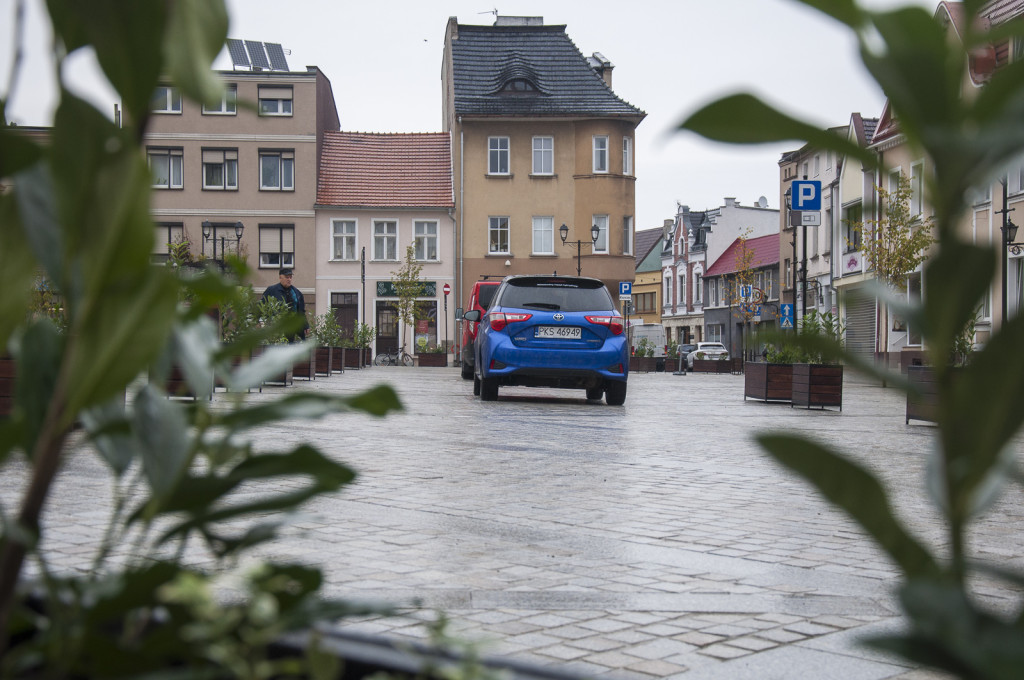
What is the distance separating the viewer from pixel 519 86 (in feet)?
162

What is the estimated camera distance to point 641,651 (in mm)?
3400

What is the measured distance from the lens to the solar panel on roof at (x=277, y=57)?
50312 mm

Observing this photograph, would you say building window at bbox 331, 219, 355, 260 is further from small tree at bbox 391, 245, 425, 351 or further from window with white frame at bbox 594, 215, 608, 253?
window with white frame at bbox 594, 215, 608, 253

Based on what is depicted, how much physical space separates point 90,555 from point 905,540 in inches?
176

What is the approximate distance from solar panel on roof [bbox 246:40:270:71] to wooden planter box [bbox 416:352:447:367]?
53.7ft

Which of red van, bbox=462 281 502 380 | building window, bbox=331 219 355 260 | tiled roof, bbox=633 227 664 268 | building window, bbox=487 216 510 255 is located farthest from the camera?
tiled roof, bbox=633 227 664 268

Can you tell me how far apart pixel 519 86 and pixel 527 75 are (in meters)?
0.61

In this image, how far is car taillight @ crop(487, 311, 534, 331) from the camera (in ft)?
49.8

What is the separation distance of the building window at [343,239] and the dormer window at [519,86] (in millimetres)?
9370

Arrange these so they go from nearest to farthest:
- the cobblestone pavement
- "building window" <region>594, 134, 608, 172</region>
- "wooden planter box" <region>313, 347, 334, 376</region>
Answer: the cobblestone pavement
"wooden planter box" <region>313, 347, 334, 376</region>
"building window" <region>594, 134, 608, 172</region>

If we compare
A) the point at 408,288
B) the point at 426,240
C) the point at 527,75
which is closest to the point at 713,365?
the point at 408,288

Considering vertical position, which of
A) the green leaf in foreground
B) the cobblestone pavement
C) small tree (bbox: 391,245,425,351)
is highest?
small tree (bbox: 391,245,425,351)

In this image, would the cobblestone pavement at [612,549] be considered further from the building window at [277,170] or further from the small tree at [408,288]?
the building window at [277,170]

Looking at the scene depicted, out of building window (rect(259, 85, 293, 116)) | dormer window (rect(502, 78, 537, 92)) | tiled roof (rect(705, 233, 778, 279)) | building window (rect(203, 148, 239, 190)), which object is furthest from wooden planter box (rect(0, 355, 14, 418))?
tiled roof (rect(705, 233, 778, 279))
